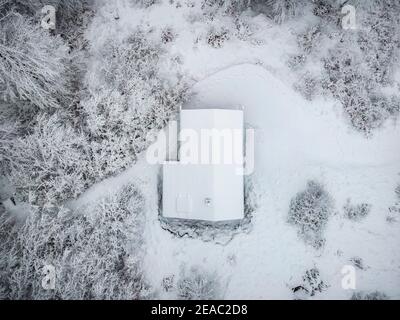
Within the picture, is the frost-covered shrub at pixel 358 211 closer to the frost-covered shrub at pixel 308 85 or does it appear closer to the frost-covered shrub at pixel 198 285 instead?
the frost-covered shrub at pixel 308 85

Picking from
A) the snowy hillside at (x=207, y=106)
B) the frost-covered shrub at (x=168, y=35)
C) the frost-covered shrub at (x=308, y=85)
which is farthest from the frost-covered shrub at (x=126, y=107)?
the frost-covered shrub at (x=308, y=85)

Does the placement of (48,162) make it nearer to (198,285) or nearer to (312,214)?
(198,285)

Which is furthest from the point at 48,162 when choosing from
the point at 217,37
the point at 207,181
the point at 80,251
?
the point at 217,37

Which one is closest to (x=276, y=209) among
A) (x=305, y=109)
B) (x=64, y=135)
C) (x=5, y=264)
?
(x=305, y=109)

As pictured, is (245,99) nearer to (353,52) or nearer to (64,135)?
(353,52)

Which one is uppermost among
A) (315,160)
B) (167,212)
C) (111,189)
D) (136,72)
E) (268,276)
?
(136,72)
